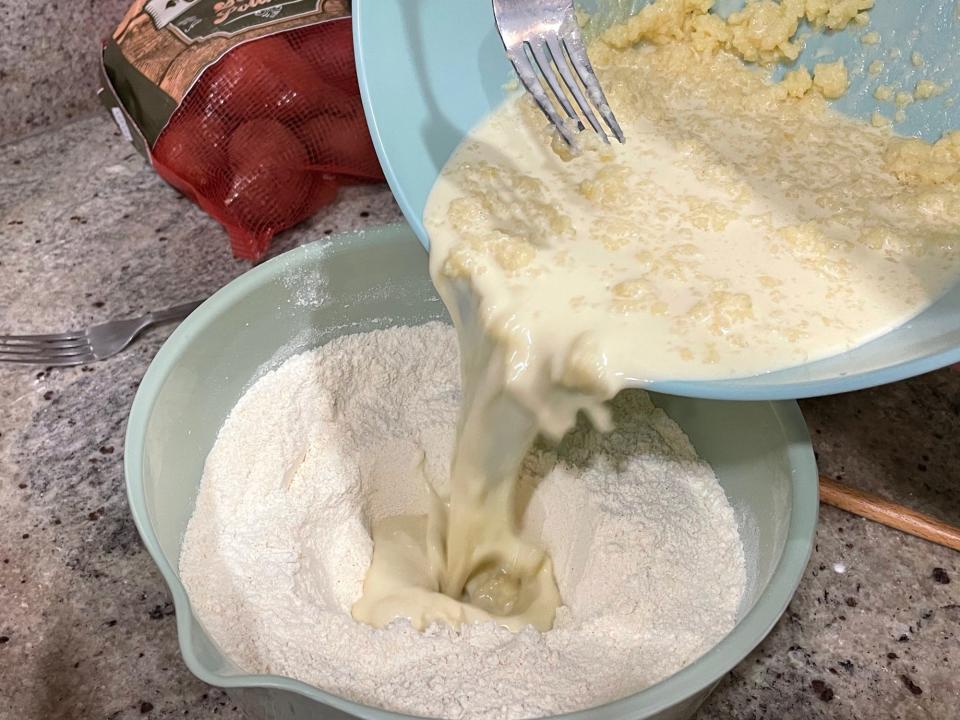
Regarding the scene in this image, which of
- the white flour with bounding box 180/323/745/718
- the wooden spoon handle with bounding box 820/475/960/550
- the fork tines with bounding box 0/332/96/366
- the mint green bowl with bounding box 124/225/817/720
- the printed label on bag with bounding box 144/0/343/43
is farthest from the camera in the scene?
the printed label on bag with bounding box 144/0/343/43

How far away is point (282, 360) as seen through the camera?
3.01ft

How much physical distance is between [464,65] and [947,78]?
0.37 metres

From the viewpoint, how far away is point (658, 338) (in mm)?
611

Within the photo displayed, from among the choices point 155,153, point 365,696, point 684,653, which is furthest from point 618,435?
point 155,153

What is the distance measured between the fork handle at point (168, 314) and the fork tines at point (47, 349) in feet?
0.22

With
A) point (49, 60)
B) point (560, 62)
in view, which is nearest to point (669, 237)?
point (560, 62)

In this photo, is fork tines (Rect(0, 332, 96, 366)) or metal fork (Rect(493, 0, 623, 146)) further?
fork tines (Rect(0, 332, 96, 366))

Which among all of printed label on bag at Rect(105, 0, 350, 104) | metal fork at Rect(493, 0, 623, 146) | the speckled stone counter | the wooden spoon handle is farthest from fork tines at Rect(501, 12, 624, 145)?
the speckled stone counter

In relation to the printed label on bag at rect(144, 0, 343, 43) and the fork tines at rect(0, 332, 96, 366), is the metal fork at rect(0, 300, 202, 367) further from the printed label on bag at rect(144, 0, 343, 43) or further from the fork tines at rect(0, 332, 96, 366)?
the printed label on bag at rect(144, 0, 343, 43)

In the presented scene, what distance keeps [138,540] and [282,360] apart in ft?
0.68

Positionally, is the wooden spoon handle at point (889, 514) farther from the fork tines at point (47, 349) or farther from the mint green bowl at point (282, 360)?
the fork tines at point (47, 349)

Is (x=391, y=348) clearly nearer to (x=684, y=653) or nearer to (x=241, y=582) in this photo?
(x=241, y=582)

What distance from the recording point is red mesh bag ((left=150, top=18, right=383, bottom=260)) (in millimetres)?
1065

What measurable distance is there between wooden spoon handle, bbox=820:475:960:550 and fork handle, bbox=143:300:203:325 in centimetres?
67
